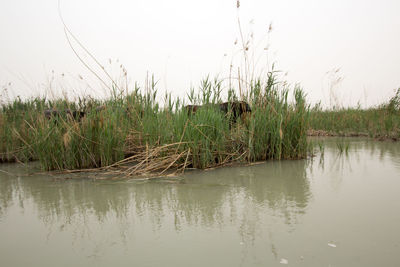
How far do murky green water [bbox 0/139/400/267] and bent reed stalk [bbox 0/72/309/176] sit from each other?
1.33ft

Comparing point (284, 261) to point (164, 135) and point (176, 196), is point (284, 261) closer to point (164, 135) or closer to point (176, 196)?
point (176, 196)

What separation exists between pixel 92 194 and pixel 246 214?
1.02 m

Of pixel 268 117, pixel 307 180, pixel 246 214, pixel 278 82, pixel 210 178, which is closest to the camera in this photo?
pixel 246 214

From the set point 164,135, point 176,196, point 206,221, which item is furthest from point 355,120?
point 206,221

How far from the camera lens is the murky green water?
3.13 feet

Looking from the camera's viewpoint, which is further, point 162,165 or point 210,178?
point 162,165

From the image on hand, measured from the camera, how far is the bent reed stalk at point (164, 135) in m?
2.50

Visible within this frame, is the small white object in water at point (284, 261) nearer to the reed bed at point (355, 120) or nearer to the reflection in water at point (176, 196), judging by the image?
the reflection in water at point (176, 196)

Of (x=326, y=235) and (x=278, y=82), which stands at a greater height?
(x=278, y=82)

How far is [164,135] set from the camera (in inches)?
105

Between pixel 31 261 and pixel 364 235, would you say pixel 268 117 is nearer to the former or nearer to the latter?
pixel 364 235

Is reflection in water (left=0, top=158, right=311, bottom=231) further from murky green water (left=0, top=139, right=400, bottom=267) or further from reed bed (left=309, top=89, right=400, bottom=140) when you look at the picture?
reed bed (left=309, top=89, right=400, bottom=140)

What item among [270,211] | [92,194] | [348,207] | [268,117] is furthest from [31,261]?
[268,117]

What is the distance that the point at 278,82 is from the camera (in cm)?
317
